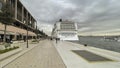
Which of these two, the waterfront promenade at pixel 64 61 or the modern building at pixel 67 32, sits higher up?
the modern building at pixel 67 32

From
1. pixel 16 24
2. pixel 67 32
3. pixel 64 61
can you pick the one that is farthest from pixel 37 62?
pixel 67 32

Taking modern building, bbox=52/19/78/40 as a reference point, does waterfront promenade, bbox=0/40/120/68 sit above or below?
below

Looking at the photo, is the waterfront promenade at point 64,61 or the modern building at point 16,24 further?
the modern building at point 16,24

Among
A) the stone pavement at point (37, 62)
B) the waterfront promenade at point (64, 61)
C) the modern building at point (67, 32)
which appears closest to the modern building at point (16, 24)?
the waterfront promenade at point (64, 61)

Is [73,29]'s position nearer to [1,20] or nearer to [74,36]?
[74,36]

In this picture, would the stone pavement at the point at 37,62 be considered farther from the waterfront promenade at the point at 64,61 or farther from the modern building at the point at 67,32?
the modern building at the point at 67,32

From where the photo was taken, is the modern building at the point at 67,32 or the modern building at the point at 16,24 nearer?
the modern building at the point at 16,24

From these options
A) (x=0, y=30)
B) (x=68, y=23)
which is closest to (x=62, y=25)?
(x=68, y=23)

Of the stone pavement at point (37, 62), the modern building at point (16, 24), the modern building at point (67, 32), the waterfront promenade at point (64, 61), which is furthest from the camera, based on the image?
the modern building at point (67, 32)

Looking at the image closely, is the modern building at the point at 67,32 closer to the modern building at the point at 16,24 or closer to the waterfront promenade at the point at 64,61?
the modern building at the point at 16,24

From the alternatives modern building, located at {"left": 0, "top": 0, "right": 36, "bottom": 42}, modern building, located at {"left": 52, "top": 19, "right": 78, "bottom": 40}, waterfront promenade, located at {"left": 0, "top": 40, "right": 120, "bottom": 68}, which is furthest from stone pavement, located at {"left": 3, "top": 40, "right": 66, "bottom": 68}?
modern building, located at {"left": 52, "top": 19, "right": 78, "bottom": 40}

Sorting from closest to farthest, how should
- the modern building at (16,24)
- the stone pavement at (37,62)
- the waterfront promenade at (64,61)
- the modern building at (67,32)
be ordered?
1. the stone pavement at (37,62)
2. the waterfront promenade at (64,61)
3. the modern building at (16,24)
4. the modern building at (67,32)

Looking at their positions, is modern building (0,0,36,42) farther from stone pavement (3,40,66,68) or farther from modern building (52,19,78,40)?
modern building (52,19,78,40)

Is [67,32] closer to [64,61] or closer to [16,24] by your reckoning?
[16,24]
